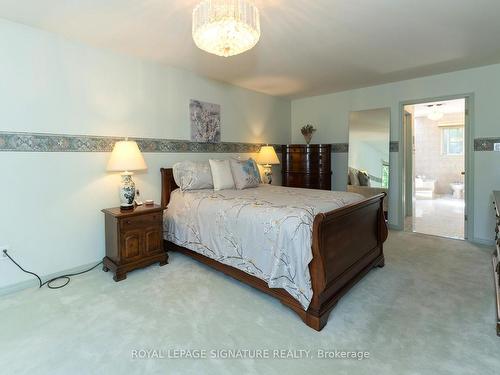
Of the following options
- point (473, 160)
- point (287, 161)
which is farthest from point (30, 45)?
point (473, 160)

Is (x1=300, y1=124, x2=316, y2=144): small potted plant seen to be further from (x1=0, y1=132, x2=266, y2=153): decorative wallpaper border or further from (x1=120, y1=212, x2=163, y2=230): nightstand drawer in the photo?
(x1=120, y1=212, x2=163, y2=230): nightstand drawer

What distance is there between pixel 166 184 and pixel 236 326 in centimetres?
213

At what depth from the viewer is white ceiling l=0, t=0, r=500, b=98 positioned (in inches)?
87.1

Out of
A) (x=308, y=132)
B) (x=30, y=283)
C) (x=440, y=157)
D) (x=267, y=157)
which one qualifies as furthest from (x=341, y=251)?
(x=440, y=157)

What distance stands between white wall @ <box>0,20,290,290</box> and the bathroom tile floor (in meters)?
4.25

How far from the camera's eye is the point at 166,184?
353cm

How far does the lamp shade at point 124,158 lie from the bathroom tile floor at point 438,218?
423 cm

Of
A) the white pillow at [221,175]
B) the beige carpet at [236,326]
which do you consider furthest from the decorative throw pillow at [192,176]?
the beige carpet at [236,326]

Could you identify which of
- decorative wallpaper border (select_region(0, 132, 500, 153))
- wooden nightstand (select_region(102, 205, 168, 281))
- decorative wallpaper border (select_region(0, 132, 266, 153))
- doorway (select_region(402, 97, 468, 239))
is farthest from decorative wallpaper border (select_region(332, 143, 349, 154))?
wooden nightstand (select_region(102, 205, 168, 281))

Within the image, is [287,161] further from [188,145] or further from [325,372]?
[325,372]

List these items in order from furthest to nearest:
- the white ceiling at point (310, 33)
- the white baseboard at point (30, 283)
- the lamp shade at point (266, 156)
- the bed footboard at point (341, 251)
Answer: the lamp shade at point (266, 156) < the white baseboard at point (30, 283) < the white ceiling at point (310, 33) < the bed footboard at point (341, 251)

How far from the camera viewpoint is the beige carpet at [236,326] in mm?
1586

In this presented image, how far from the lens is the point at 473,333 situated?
1.83m

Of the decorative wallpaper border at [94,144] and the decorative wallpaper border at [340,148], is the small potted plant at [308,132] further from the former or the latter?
the decorative wallpaper border at [94,144]
